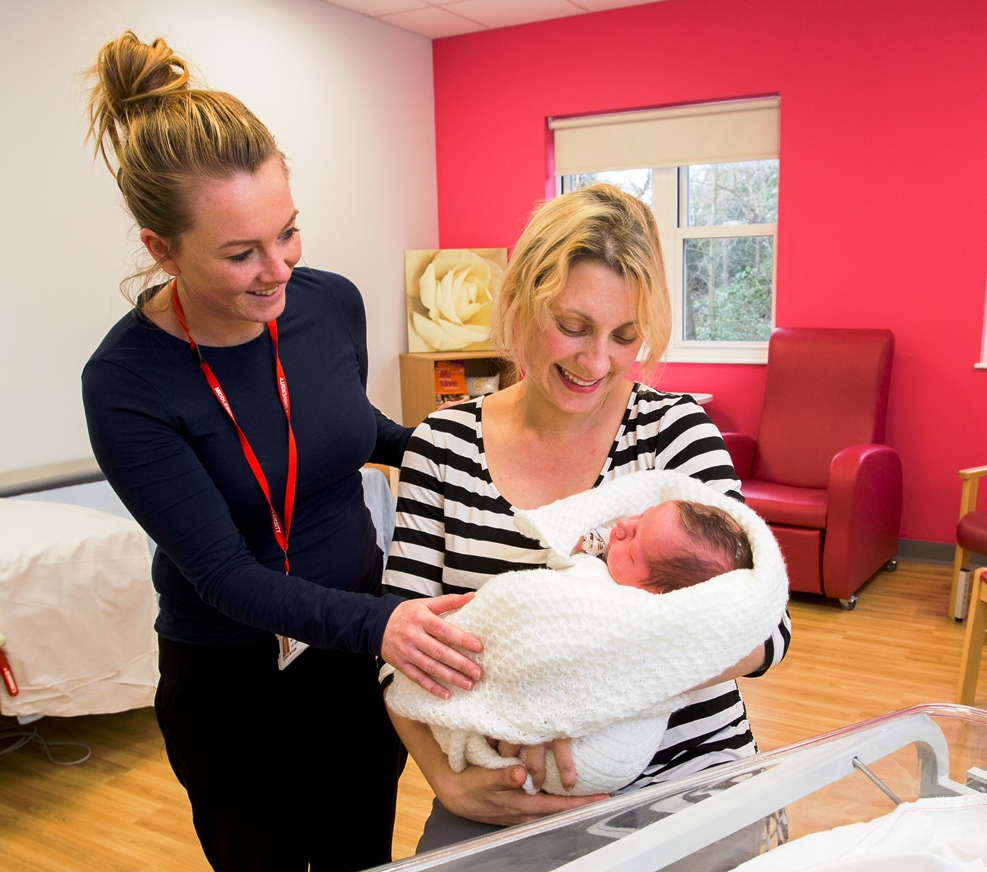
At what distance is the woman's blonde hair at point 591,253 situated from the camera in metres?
1.27

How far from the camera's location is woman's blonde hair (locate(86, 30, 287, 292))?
131cm

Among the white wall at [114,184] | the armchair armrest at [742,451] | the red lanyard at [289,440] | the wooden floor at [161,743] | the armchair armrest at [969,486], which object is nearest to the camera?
the red lanyard at [289,440]

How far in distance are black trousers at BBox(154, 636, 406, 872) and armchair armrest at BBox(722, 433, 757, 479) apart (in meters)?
3.38

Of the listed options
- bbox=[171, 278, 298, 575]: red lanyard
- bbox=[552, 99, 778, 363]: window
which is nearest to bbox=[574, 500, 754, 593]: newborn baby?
bbox=[171, 278, 298, 575]: red lanyard

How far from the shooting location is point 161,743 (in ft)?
10.4

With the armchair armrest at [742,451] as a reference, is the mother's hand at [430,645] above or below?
above

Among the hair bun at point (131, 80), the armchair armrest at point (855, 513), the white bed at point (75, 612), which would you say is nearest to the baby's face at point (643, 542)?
the hair bun at point (131, 80)

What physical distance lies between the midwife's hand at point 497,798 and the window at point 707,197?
14.0 ft

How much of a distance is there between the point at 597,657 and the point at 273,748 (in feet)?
2.56

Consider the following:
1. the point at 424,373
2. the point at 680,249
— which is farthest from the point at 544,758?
the point at 680,249

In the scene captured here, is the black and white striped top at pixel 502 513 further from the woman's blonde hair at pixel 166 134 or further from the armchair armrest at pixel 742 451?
the armchair armrest at pixel 742 451

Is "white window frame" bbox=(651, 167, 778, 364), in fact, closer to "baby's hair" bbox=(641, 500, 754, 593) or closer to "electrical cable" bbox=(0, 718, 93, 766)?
"electrical cable" bbox=(0, 718, 93, 766)

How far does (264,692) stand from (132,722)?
2.09m

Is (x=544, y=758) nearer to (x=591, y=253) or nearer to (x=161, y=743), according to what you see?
(x=591, y=253)
